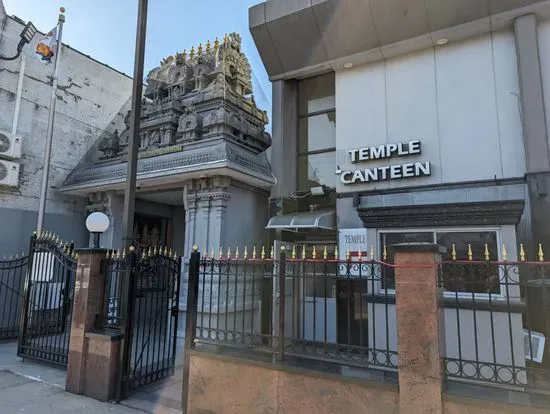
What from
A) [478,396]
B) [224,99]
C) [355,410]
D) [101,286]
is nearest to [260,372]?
[355,410]

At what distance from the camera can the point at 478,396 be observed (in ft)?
10.3

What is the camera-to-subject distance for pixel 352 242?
745 centimetres

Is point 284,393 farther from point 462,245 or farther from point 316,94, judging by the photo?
point 316,94

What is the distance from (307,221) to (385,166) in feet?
6.23

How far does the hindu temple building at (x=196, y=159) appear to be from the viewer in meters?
8.59

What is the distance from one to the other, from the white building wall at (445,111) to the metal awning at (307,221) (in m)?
0.65

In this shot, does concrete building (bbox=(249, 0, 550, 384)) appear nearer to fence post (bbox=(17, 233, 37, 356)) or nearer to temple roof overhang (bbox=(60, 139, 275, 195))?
temple roof overhang (bbox=(60, 139, 275, 195))

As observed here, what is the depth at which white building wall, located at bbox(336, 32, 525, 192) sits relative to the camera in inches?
261

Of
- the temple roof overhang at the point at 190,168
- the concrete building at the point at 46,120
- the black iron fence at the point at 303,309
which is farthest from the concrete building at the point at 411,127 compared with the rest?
the concrete building at the point at 46,120

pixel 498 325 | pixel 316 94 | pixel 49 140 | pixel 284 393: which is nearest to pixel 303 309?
pixel 284 393

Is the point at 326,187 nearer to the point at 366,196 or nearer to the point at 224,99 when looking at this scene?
the point at 366,196

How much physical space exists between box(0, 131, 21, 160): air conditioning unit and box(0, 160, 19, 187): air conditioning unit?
0.18 metres

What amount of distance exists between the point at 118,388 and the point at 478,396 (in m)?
4.34

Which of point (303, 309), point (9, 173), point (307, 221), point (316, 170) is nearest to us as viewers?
point (303, 309)
